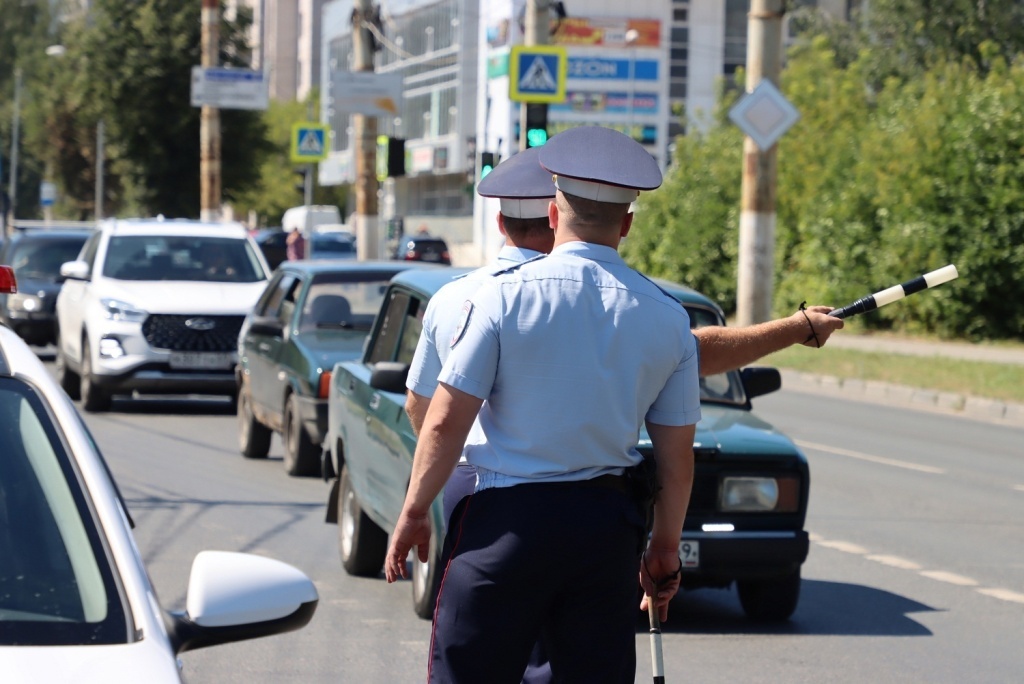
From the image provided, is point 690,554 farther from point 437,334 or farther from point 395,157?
point 395,157

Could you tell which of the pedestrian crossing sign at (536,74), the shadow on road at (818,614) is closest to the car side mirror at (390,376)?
the shadow on road at (818,614)

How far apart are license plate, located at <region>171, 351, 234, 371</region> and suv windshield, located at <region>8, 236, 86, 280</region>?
7.84m

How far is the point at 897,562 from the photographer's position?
9.29m

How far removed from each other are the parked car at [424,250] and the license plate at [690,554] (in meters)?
42.5

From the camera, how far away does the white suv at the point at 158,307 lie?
1617 cm

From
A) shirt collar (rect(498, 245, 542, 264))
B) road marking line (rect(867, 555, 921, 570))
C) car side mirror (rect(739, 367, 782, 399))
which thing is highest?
shirt collar (rect(498, 245, 542, 264))

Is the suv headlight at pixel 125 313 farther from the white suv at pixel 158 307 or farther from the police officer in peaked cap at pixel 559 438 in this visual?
the police officer in peaked cap at pixel 559 438

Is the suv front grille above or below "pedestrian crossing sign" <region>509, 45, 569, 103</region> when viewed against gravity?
below

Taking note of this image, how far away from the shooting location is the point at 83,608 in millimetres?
3125

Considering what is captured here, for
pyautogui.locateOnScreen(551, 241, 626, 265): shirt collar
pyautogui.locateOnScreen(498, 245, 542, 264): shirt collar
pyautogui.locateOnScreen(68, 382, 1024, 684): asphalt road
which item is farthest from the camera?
pyautogui.locateOnScreen(68, 382, 1024, 684): asphalt road

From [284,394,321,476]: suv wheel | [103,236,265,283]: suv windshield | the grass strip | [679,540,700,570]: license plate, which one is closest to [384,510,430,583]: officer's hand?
[679,540,700,570]: license plate

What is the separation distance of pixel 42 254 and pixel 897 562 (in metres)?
17.0

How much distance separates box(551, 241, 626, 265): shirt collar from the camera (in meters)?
3.88

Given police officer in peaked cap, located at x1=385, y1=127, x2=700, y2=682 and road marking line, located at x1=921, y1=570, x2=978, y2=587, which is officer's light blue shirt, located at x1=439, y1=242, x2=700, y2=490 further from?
road marking line, located at x1=921, y1=570, x2=978, y2=587
